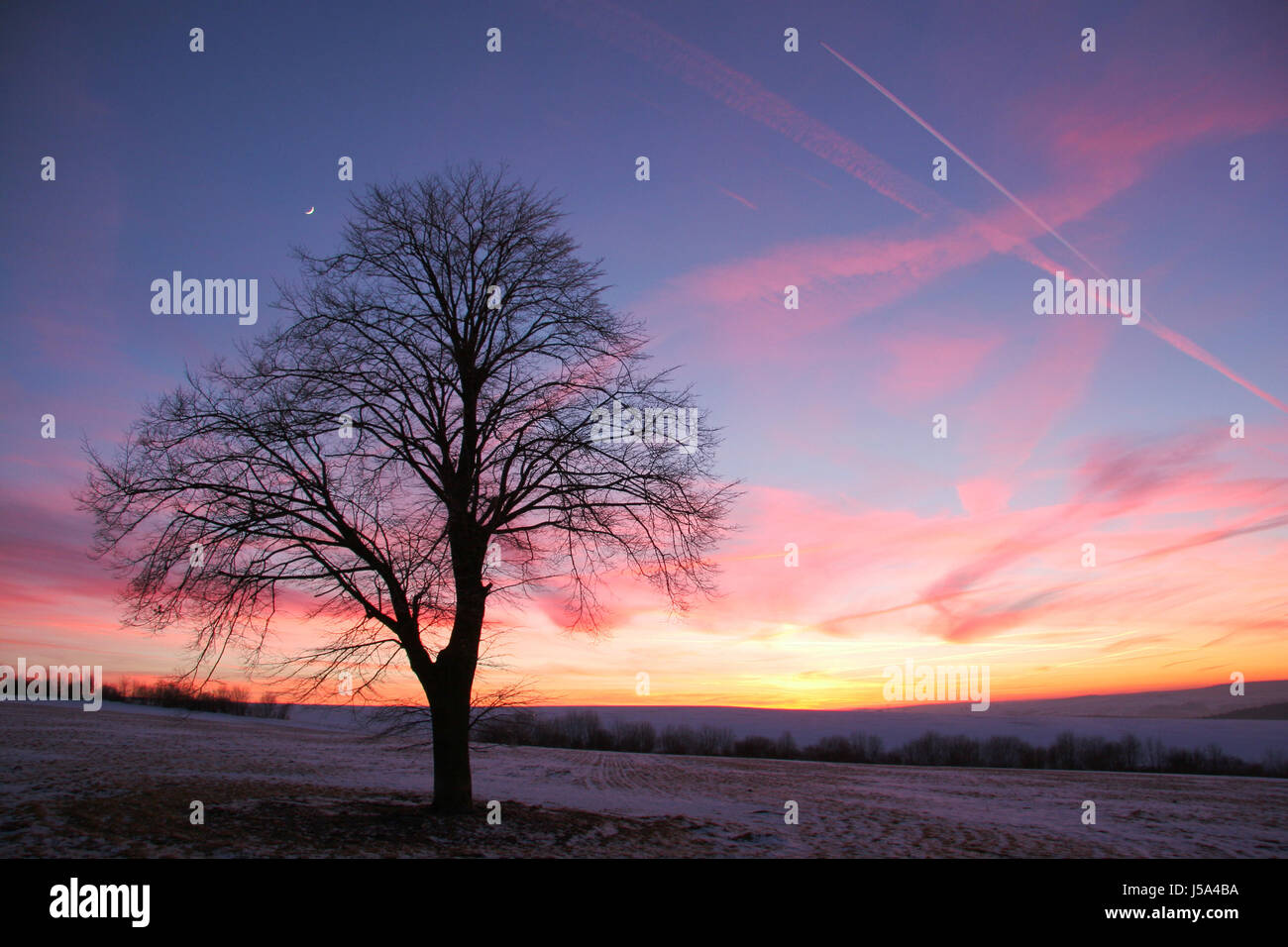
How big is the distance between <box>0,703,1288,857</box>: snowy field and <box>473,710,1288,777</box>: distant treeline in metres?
19.4

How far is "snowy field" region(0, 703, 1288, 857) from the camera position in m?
12.5

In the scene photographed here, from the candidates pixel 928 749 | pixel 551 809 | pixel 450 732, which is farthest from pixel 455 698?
pixel 928 749

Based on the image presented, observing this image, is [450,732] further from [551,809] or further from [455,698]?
[551,809]

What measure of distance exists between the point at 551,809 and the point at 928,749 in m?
55.9

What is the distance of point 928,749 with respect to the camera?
6400cm

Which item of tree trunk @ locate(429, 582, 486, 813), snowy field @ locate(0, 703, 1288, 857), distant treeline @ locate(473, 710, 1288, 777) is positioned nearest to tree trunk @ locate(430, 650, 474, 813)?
tree trunk @ locate(429, 582, 486, 813)

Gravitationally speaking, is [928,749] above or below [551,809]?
below

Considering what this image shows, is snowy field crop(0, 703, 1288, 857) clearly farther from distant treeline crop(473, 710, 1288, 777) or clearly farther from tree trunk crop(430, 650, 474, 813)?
distant treeline crop(473, 710, 1288, 777)

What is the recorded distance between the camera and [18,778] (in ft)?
52.4

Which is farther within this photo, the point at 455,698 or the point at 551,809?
the point at 551,809

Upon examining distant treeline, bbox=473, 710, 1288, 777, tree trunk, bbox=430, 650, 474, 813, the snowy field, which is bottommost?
distant treeline, bbox=473, 710, 1288, 777

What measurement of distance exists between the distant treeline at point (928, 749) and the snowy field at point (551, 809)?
1937cm
